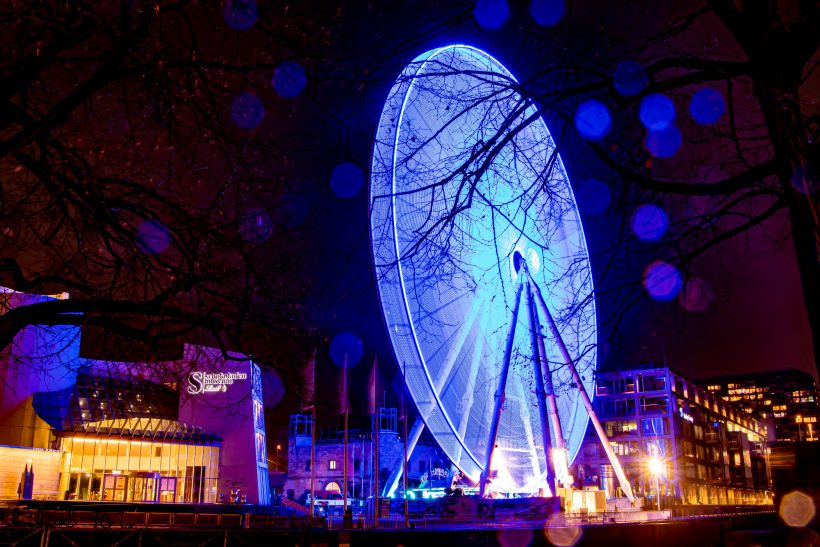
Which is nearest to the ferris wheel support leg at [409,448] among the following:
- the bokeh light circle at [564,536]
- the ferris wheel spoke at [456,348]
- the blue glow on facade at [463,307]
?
the blue glow on facade at [463,307]

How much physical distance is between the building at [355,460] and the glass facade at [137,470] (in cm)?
2264

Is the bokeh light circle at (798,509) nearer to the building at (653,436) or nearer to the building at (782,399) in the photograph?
the building at (653,436)

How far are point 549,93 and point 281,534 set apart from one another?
38.6ft

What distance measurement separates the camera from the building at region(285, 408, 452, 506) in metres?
75.8

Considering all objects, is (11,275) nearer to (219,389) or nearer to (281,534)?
(281,534)

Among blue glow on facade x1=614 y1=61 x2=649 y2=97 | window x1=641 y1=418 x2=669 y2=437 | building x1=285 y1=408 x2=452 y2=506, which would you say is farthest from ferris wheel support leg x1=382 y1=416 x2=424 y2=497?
window x1=641 y1=418 x2=669 y2=437

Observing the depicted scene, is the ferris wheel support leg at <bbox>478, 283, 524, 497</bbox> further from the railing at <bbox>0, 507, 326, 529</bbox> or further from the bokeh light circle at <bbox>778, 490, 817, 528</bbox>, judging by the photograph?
the bokeh light circle at <bbox>778, 490, 817, 528</bbox>

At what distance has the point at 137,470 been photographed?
4956 centimetres

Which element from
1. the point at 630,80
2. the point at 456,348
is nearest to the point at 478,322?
the point at 456,348

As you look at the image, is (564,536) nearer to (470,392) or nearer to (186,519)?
(470,392)

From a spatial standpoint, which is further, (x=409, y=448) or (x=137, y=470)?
(x=137, y=470)

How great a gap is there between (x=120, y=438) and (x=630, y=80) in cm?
4832

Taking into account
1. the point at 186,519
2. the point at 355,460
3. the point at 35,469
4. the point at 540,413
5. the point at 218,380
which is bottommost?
the point at 186,519

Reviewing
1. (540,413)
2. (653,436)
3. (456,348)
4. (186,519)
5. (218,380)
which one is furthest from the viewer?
(653,436)
